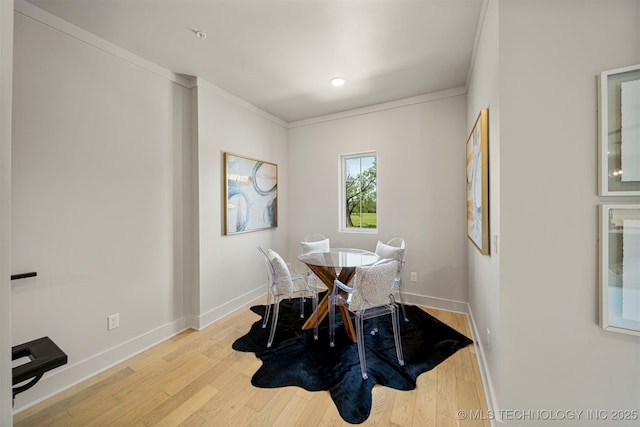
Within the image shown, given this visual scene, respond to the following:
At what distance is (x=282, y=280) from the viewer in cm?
247

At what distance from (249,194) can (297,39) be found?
6.30 ft

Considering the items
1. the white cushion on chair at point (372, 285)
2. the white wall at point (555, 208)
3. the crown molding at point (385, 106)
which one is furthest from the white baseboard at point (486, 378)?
the crown molding at point (385, 106)

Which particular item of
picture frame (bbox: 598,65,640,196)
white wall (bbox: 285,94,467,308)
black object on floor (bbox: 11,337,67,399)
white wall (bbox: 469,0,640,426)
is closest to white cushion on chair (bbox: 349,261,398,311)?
white wall (bbox: 469,0,640,426)

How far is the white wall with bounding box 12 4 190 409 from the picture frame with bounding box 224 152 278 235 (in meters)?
0.56

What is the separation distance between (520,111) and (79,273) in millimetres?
3141

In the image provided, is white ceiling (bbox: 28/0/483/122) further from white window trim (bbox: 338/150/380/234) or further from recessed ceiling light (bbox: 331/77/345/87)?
white window trim (bbox: 338/150/380/234)

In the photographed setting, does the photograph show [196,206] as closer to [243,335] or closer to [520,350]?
[243,335]

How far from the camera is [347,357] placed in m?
2.21

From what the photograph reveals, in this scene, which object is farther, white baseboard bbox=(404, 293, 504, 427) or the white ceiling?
the white ceiling

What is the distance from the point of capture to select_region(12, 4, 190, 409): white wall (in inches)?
68.9

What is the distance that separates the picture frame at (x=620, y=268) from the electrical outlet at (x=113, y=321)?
3252 mm

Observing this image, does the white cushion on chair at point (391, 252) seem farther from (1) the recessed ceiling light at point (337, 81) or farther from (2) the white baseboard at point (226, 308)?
(1) the recessed ceiling light at point (337, 81)

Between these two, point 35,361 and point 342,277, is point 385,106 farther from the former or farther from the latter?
point 35,361

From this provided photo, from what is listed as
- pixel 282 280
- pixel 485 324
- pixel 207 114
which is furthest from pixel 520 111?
pixel 207 114
